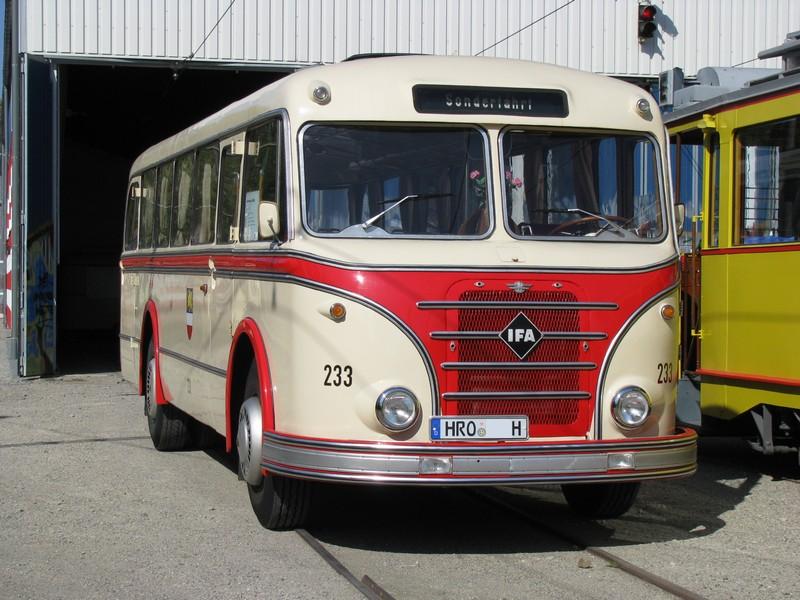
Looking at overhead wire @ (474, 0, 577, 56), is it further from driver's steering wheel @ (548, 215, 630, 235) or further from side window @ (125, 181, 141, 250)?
driver's steering wheel @ (548, 215, 630, 235)

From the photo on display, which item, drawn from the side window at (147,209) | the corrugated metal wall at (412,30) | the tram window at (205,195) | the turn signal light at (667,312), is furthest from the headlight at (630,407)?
the corrugated metal wall at (412,30)

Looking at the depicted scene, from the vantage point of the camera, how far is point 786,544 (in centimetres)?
755

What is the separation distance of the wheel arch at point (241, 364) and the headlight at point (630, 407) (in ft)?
6.52

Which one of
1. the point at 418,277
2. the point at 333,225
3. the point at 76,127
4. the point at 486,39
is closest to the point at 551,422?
the point at 418,277

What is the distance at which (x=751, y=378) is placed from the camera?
955 centimetres

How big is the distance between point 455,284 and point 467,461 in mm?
969

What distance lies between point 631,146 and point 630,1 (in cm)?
1262

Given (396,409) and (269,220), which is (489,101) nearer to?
(269,220)

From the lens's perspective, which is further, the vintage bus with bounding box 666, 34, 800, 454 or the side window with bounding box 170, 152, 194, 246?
the side window with bounding box 170, 152, 194, 246

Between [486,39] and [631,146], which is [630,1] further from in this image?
[631,146]

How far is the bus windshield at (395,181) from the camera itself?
7.08m

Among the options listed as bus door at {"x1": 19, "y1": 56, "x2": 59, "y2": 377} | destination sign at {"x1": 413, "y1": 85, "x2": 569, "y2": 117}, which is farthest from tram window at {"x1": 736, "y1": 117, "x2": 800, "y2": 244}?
bus door at {"x1": 19, "y1": 56, "x2": 59, "y2": 377}

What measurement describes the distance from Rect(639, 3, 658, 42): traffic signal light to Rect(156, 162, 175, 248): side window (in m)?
10.1

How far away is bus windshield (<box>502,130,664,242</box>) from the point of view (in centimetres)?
732
